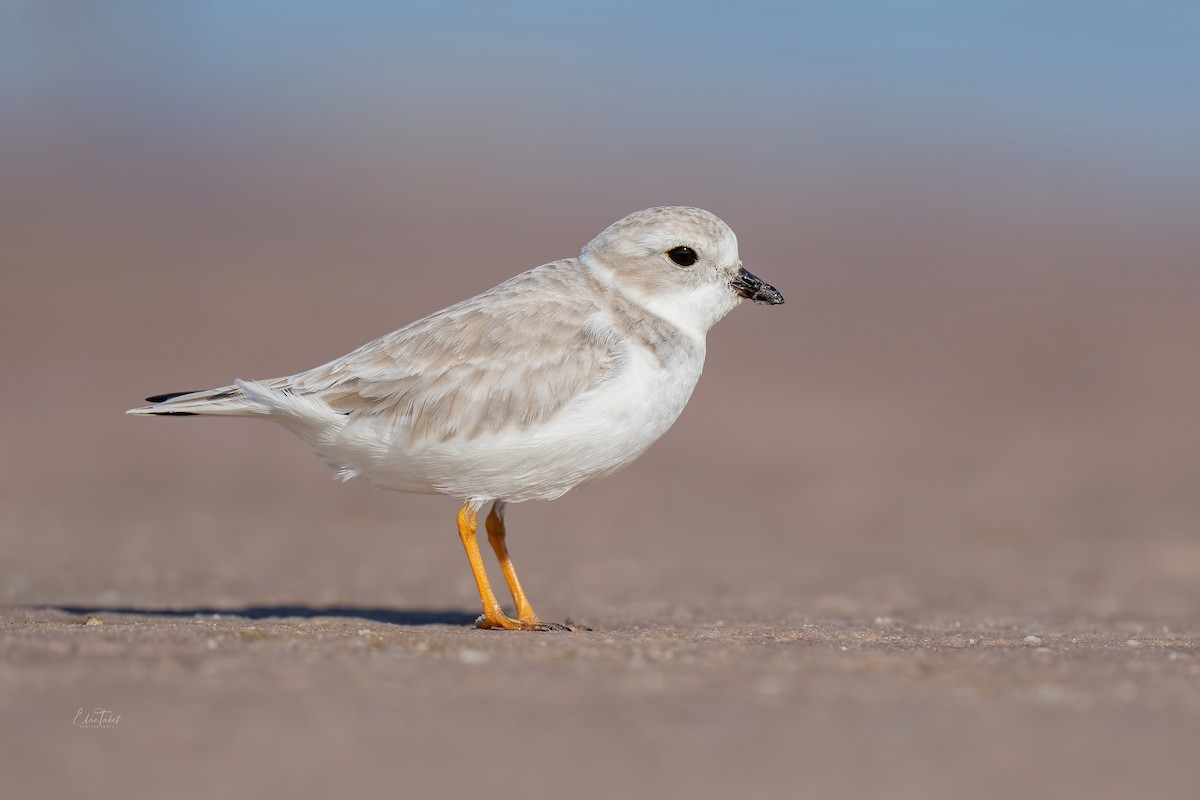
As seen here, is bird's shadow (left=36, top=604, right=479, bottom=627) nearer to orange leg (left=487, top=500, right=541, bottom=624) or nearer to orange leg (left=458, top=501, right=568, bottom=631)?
orange leg (left=487, top=500, right=541, bottom=624)

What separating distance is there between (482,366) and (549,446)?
508mm

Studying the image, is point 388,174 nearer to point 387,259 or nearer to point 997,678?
point 387,259

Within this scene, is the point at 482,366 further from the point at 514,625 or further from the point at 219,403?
the point at 219,403

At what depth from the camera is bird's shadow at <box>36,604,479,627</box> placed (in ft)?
23.7

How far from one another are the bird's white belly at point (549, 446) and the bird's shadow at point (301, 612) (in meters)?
0.96

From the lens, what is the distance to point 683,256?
267 inches

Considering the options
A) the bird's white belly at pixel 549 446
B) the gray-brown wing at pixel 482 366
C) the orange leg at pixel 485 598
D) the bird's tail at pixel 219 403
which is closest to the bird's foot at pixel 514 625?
the orange leg at pixel 485 598

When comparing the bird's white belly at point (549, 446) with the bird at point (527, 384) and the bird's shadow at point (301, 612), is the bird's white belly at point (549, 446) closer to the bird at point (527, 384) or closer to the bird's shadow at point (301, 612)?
the bird at point (527, 384)

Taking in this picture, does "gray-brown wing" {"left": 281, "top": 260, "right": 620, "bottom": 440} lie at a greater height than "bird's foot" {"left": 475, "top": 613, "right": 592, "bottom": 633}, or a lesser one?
greater

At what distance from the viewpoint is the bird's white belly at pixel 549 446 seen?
6121 millimetres

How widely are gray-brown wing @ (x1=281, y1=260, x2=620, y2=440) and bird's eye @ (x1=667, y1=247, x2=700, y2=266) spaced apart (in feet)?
1.49

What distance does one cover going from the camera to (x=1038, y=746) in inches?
149

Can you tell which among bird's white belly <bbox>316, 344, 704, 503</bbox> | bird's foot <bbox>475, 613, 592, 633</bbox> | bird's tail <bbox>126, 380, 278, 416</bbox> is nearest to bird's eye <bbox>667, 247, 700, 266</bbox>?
bird's white belly <bbox>316, 344, 704, 503</bbox>

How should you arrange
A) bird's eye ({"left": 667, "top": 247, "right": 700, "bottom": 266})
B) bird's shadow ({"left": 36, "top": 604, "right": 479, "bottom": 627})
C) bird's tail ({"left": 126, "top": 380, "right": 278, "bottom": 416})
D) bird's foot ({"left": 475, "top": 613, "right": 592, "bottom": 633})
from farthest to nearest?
1. bird's shadow ({"left": 36, "top": 604, "right": 479, "bottom": 627})
2. bird's eye ({"left": 667, "top": 247, "right": 700, "bottom": 266})
3. bird's tail ({"left": 126, "top": 380, "right": 278, "bottom": 416})
4. bird's foot ({"left": 475, "top": 613, "right": 592, "bottom": 633})
